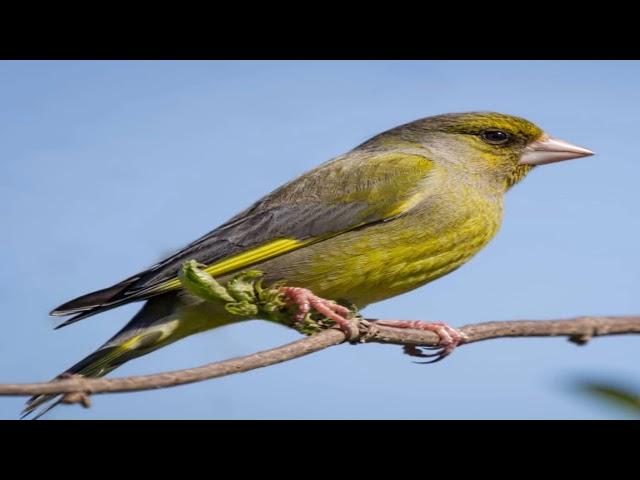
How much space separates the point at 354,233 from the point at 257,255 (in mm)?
624

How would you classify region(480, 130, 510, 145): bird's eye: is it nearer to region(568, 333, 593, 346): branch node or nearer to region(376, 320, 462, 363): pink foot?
region(376, 320, 462, 363): pink foot

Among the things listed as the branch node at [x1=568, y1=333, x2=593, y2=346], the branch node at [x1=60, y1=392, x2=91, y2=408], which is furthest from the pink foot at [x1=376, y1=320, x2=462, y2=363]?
the branch node at [x1=60, y1=392, x2=91, y2=408]

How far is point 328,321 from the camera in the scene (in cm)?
432

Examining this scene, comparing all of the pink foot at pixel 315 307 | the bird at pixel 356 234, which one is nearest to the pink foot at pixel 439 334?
the bird at pixel 356 234

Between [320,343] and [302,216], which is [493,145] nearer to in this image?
[302,216]

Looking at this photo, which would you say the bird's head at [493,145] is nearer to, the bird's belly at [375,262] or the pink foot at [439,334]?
the bird's belly at [375,262]

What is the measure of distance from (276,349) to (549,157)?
364 cm

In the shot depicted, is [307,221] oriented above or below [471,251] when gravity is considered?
above

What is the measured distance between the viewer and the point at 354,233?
5168 mm

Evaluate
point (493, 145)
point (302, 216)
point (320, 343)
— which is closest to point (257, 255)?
point (302, 216)

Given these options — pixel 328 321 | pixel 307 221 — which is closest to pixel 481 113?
pixel 307 221

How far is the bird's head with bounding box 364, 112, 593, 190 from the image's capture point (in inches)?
234

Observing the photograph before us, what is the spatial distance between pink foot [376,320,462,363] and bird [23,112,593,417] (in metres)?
0.01

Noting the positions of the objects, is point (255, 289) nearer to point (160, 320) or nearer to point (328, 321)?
point (328, 321)
